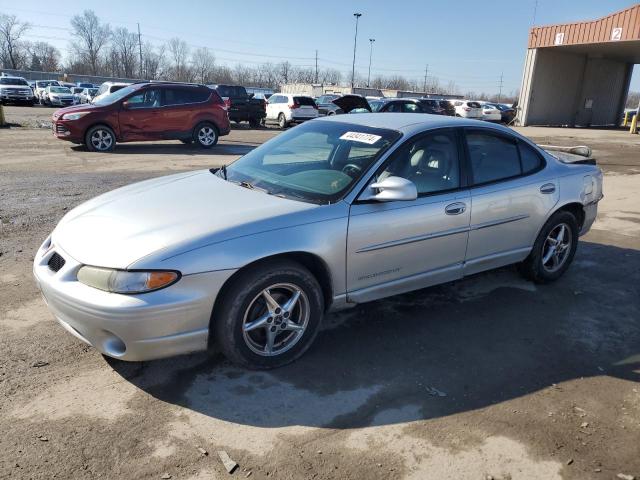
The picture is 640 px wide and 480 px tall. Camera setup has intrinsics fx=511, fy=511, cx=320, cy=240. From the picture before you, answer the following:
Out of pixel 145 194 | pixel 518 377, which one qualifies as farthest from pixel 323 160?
pixel 518 377

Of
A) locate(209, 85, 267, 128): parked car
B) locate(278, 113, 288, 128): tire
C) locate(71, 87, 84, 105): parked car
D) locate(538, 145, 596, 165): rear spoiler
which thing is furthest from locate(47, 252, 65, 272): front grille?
locate(71, 87, 84, 105): parked car

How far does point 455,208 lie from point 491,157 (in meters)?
0.77

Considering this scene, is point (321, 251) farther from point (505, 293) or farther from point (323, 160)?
point (505, 293)

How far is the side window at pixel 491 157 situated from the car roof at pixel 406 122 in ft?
0.38

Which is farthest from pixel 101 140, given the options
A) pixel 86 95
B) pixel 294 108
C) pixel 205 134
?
pixel 86 95

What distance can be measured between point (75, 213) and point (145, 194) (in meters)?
0.50

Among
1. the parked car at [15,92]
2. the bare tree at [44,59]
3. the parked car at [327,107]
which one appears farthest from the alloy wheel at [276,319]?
the bare tree at [44,59]

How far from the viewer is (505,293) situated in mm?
4738

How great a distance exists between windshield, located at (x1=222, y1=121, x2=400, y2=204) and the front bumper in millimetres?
991

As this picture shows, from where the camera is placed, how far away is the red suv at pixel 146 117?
1301cm

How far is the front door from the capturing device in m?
3.50

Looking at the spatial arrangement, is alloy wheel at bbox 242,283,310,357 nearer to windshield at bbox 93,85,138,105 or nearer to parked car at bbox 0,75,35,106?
windshield at bbox 93,85,138,105

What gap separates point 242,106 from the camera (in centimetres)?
2409

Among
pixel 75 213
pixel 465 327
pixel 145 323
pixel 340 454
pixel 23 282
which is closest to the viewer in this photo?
pixel 340 454
